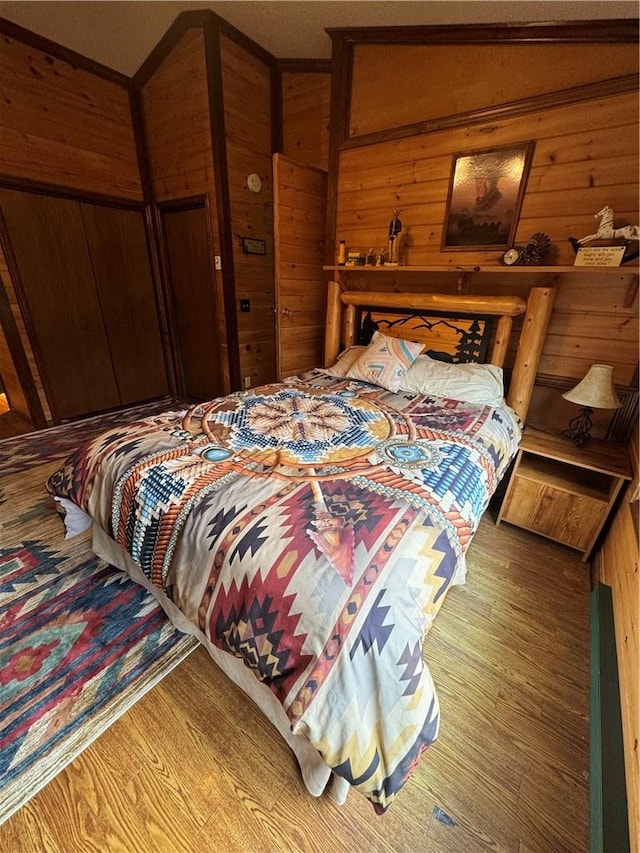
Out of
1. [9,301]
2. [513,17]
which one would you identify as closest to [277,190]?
[513,17]

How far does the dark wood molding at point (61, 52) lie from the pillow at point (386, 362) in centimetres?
335

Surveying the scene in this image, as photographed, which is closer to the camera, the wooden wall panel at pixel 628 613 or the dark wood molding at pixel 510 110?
the wooden wall panel at pixel 628 613

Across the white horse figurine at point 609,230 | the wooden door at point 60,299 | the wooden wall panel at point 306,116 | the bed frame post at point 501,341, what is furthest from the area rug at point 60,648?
the wooden wall panel at point 306,116

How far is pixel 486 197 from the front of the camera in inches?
87.5

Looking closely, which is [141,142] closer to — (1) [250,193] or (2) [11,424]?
(1) [250,193]

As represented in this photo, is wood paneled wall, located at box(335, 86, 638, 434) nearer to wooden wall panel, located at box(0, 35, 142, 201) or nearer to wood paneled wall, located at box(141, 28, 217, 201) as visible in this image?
wood paneled wall, located at box(141, 28, 217, 201)

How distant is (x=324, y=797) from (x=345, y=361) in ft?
7.65

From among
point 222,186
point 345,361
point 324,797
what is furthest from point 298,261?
point 324,797

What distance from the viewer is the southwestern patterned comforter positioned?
0.84m

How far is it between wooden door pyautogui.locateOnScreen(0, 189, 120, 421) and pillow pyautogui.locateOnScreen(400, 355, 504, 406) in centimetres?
305

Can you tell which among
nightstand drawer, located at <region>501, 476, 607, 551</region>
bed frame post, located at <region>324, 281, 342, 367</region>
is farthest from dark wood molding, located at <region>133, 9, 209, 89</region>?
nightstand drawer, located at <region>501, 476, 607, 551</region>

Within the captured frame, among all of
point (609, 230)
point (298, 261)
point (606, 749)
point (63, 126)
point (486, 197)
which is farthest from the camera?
point (298, 261)

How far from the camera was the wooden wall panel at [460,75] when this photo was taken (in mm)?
1848

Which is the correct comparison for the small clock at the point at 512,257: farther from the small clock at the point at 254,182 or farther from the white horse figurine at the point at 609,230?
the small clock at the point at 254,182
